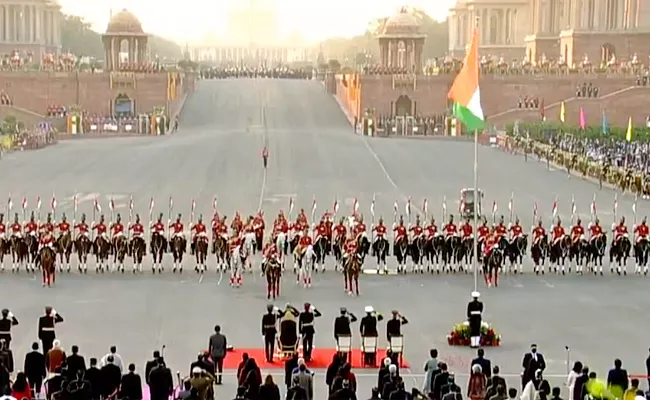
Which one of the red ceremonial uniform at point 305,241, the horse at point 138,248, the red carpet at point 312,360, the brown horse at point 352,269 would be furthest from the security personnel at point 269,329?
the horse at point 138,248

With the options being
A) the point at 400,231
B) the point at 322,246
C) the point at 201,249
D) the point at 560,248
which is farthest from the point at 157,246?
the point at 560,248

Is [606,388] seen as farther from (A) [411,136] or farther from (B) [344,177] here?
(A) [411,136]

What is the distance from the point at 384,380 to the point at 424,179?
3679 cm

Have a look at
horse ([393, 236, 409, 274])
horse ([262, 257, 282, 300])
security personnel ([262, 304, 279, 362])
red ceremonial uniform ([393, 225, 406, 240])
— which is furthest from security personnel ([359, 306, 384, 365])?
horse ([393, 236, 409, 274])

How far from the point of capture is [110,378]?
59.0 ft

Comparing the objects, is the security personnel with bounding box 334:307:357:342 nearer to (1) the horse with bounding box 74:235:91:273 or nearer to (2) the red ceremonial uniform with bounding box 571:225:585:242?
(1) the horse with bounding box 74:235:91:273

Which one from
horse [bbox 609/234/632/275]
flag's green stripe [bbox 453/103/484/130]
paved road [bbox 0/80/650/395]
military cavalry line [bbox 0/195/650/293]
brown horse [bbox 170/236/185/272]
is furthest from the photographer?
horse [bbox 609/234/632/275]

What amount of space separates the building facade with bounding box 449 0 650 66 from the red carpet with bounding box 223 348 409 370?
60449 millimetres

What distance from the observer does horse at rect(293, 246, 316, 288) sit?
29.9 meters

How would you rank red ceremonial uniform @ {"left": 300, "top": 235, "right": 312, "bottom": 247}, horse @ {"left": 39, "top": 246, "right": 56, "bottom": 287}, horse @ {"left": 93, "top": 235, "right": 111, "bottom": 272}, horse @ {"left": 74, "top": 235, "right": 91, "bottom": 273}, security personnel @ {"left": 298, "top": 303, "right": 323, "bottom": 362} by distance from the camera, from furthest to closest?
horse @ {"left": 93, "top": 235, "right": 111, "bottom": 272} → horse @ {"left": 74, "top": 235, "right": 91, "bottom": 273} → red ceremonial uniform @ {"left": 300, "top": 235, "right": 312, "bottom": 247} → horse @ {"left": 39, "top": 246, "right": 56, "bottom": 287} → security personnel @ {"left": 298, "top": 303, "right": 323, "bottom": 362}

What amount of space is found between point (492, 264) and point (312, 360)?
29.6ft

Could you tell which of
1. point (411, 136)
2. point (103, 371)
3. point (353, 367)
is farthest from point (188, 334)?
point (411, 136)

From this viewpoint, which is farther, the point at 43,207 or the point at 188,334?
the point at 43,207

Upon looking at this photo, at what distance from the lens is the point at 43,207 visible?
42.6 meters
